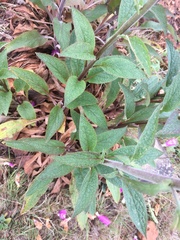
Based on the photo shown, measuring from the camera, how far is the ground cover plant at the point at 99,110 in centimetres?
64

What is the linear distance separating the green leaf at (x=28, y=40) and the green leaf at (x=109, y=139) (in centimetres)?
42

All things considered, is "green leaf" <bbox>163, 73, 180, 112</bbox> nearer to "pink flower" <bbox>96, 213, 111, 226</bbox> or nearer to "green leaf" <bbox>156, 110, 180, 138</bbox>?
"green leaf" <bbox>156, 110, 180, 138</bbox>

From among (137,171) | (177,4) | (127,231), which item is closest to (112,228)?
(127,231)

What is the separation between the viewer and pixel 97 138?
0.83 metres

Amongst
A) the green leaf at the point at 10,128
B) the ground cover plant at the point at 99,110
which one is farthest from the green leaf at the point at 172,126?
the green leaf at the point at 10,128

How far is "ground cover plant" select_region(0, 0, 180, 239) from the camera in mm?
639

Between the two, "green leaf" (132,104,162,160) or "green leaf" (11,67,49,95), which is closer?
"green leaf" (132,104,162,160)

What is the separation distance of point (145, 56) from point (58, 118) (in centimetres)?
36

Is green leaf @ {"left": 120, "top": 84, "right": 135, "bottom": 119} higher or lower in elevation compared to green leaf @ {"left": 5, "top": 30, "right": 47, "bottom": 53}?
lower

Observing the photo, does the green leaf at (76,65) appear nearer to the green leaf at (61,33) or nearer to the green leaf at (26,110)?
the green leaf at (61,33)

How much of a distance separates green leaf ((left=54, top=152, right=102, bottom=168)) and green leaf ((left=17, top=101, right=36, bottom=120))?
1.27 ft

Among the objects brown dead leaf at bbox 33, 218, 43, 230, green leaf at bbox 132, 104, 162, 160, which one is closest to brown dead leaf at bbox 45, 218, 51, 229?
brown dead leaf at bbox 33, 218, 43, 230

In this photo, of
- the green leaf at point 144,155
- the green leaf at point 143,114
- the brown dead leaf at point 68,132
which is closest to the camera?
the green leaf at point 144,155

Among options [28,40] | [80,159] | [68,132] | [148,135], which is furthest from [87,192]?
[28,40]
